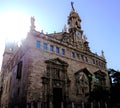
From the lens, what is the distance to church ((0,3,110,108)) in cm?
2273

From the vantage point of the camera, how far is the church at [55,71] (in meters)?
22.7

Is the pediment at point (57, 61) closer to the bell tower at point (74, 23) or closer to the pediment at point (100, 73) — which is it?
the pediment at point (100, 73)

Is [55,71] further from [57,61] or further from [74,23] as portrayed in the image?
[74,23]

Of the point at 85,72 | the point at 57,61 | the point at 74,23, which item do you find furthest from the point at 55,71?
the point at 74,23

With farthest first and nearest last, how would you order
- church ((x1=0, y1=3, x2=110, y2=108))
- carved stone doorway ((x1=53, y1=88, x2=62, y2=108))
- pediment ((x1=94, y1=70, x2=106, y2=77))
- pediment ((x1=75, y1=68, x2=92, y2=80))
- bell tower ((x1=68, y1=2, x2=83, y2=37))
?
bell tower ((x1=68, y1=2, x2=83, y2=37)) → pediment ((x1=94, y1=70, x2=106, y2=77)) → pediment ((x1=75, y1=68, x2=92, y2=80)) → carved stone doorway ((x1=53, y1=88, x2=62, y2=108)) → church ((x1=0, y1=3, x2=110, y2=108))

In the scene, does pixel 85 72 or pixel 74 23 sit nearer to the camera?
pixel 85 72

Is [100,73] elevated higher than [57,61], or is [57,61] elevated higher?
[57,61]

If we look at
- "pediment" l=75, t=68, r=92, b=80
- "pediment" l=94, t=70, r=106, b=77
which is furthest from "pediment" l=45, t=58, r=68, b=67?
"pediment" l=94, t=70, r=106, b=77

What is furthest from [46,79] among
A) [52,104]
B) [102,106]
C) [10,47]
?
[10,47]

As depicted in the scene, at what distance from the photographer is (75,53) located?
31.2m

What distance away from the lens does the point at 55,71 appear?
26.1 metres

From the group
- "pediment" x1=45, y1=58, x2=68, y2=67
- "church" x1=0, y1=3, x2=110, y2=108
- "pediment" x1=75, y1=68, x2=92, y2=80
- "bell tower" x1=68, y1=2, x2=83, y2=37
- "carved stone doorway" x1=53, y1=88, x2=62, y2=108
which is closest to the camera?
"church" x1=0, y1=3, x2=110, y2=108

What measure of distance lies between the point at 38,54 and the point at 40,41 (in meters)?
2.43

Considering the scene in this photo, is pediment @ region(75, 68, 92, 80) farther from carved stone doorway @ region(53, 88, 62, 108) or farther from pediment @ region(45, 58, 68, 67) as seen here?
carved stone doorway @ region(53, 88, 62, 108)
